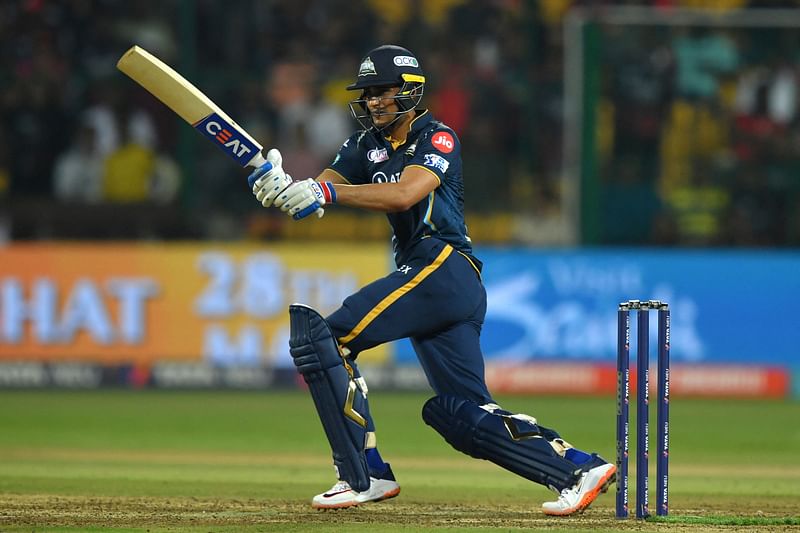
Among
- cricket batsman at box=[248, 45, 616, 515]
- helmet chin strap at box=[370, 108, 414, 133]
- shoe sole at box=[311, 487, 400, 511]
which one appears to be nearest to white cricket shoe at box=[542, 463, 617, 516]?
cricket batsman at box=[248, 45, 616, 515]

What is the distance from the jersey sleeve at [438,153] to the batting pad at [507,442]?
0.88m

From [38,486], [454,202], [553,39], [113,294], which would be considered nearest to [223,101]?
[113,294]

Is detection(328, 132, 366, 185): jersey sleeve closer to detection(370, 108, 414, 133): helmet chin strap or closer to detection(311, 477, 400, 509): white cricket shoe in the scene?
detection(370, 108, 414, 133): helmet chin strap

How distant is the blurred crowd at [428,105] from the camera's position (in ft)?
38.8

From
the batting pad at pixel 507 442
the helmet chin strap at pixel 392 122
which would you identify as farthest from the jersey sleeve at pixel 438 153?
the batting pad at pixel 507 442

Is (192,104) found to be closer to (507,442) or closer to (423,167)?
(423,167)

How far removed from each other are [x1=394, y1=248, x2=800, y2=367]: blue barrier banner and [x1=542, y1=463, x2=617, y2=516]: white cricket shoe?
6.29m

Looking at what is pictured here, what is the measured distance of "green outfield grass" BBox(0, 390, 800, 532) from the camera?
5.40 m

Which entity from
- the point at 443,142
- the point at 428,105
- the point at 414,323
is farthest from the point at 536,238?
the point at 414,323

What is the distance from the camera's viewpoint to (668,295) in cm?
1174

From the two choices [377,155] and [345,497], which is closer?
[345,497]

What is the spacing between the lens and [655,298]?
11.7 meters

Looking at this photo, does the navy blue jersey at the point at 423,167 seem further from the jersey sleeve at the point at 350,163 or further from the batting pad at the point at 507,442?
the batting pad at the point at 507,442

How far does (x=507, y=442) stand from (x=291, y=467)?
2680 mm
